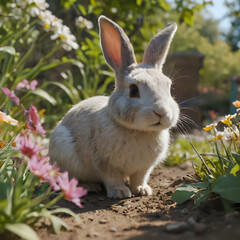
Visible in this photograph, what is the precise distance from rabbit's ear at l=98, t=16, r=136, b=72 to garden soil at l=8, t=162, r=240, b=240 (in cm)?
125

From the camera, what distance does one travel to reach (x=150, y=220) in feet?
7.48

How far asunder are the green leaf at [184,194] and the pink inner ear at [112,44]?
1.27 m

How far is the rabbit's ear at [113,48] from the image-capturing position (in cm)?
303

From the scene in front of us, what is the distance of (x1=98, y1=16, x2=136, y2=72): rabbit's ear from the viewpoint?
3027mm

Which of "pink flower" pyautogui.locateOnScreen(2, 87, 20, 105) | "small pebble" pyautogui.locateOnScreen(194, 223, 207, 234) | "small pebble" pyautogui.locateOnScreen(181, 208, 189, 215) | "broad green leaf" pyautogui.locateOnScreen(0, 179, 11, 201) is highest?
"pink flower" pyautogui.locateOnScreen(2, 87, 20, 105)

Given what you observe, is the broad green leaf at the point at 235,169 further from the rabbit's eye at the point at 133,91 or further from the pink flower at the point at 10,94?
the pink flower at the point at 10,94

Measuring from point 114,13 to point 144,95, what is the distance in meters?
4.05

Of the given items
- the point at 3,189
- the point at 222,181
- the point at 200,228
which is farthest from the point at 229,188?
the point at 3,189

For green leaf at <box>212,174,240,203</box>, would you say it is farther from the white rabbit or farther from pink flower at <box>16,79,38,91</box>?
pink flower at <box>16,79,38,91</box>

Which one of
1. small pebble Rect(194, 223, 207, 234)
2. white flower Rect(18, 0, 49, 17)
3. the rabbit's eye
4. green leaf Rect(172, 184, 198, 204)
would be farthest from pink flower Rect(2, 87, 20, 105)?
white flower Rect(18, 0, 49, 17)

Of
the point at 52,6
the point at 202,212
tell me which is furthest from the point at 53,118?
the point at 202,212

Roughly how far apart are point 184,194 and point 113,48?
4.85 ft

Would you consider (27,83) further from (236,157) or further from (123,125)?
(236,157)

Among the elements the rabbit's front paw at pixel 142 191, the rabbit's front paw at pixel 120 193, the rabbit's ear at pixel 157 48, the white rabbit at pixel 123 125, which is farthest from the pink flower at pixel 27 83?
the rabbit's front paw at pixel 142 191
